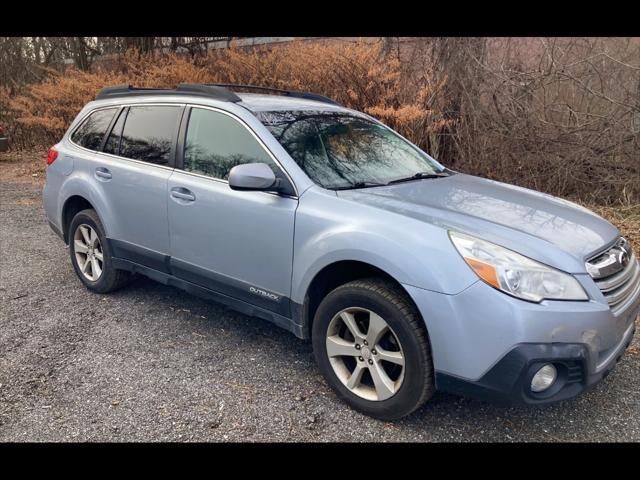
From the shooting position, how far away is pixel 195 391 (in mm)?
3059

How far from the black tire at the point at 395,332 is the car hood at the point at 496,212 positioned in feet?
1.47

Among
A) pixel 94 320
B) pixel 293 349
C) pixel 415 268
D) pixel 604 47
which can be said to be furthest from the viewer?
pixel 604 47

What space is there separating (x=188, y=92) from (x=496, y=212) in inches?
96.2

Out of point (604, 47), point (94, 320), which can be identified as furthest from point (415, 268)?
point (604, 47)

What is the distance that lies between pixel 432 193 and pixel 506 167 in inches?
187

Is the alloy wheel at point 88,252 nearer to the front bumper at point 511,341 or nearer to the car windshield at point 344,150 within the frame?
the car windshield at point 344,150

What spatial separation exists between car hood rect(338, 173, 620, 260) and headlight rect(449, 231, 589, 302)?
0.09 metres

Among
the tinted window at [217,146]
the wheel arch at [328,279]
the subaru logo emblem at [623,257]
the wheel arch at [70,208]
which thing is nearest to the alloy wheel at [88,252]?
the wheel arch at [70,208]

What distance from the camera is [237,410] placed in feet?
9.43

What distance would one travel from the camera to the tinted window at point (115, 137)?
4320 mm

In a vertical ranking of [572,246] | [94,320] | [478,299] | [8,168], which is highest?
[572,246]

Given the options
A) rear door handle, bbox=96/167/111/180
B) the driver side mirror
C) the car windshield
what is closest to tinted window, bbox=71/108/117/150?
rear door handle, bbox=96/167/111/180

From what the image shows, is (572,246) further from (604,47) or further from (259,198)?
(604,47)

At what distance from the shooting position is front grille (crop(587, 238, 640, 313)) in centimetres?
257
